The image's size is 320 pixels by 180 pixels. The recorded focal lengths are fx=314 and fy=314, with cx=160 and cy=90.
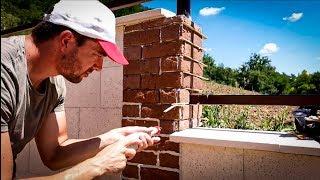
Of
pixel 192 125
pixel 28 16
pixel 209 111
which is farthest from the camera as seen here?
pixel 28 16

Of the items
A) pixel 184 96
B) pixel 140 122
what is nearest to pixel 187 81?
pixel 184 96

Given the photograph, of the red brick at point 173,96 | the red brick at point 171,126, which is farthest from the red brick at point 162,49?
the red brick at point 171,126

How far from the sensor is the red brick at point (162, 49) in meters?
2.23

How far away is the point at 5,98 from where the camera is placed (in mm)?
1434

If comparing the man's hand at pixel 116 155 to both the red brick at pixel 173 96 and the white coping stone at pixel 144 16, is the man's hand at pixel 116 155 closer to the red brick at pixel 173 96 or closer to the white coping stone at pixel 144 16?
the red brick at pixel 173 96

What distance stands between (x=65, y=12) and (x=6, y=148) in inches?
29.2

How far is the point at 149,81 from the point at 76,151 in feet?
2.48

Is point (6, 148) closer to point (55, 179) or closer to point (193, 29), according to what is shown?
point (55, 179)

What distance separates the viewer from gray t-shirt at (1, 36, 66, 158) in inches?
57.3

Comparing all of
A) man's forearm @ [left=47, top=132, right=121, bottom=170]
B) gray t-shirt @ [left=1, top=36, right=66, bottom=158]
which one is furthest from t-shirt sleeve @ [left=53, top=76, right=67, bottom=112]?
man's forearm @ [left=47, top=132, right=121, bottom=170]

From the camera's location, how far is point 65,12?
5.46 feet

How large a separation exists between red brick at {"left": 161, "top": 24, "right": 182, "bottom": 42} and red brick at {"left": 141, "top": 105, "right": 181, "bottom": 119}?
1.62 ft

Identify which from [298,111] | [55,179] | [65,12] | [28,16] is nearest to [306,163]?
[298,111]

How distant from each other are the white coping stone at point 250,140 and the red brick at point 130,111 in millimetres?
385
